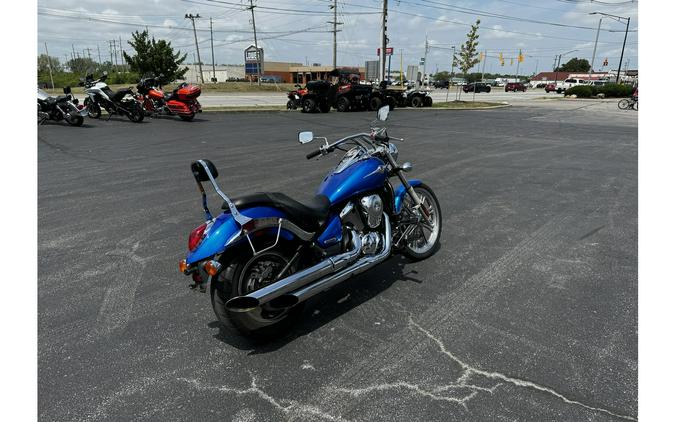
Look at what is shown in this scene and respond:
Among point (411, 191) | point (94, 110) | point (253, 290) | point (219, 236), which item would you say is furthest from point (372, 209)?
point (94, 110)

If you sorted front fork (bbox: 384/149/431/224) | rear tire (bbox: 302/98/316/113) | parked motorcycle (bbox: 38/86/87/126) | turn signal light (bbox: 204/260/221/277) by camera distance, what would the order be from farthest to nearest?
rear tire (bbox: 302/98/316/113), parked motorcycle (bbox: 38/86/87/126), front fork (bbox: 384/149/431/224), turn signal light (bbox: 204/260/221/277)

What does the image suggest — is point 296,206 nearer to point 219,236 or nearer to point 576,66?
point 219,236

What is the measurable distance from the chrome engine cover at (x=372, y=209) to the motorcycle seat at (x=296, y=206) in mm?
398

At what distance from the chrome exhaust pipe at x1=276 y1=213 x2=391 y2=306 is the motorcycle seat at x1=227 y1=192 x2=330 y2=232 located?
15.8 inches

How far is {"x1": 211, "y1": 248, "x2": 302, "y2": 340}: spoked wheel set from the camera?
2637 mm

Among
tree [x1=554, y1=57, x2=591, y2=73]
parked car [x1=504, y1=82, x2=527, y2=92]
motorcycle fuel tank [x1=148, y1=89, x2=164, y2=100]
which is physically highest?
tree [x1=554, y1=57, x2=591, y2=73]

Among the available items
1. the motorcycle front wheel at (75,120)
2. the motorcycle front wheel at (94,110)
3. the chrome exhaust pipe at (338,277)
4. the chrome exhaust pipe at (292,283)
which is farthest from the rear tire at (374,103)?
the chrome exhaust pipe at (292,283)

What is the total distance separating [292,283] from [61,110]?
45.3 ft

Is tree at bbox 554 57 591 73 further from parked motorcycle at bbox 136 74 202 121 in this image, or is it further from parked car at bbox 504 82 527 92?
parked motorcycle at bbox 136 74 202 121

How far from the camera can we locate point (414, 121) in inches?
671

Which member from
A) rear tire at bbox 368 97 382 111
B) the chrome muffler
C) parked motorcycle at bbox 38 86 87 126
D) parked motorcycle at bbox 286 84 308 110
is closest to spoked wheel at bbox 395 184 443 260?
the chrome muffler

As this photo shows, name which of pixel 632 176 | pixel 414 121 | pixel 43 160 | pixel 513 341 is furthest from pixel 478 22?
pixel 513 341

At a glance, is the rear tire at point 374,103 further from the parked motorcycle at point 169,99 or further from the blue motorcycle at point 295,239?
the blue motorcycle at point 295,239

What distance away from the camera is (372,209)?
3.49 metres
